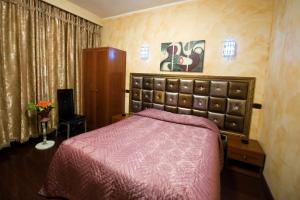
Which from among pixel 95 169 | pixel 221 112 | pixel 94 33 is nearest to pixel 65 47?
pixel 94 33

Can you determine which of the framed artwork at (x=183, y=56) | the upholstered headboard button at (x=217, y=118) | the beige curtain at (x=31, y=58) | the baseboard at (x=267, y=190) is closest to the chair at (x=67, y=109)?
the beige curtain at (x=31, y=58)

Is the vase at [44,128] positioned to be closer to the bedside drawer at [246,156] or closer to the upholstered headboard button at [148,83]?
the upholstered headboard button at [148,83]

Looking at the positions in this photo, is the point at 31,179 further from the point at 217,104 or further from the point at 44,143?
the point at 217,104

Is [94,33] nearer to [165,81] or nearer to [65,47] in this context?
[65,47]

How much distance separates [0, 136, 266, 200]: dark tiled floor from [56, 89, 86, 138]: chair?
24.9 inches

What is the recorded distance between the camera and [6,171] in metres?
1.94

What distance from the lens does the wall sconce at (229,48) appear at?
233 cm

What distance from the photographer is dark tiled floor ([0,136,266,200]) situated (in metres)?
1.65

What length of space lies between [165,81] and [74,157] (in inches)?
79.7

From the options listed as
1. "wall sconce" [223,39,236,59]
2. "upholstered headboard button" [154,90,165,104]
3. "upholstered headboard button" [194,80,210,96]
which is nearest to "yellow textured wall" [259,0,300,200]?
"wall sconce" [223,39,236,59]

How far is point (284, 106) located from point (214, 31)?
1561 mm

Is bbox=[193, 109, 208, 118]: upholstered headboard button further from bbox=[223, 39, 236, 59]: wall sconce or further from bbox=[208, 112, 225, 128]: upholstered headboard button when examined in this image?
bbox=[223, 39, 236, 59]: wall sconce

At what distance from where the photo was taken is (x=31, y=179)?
1.83 meters

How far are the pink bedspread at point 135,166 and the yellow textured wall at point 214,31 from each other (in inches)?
48.7
